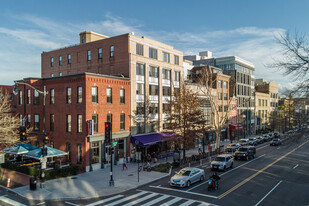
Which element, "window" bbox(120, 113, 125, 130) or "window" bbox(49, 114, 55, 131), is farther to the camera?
"window" bbox(120, 113, 125, 130)

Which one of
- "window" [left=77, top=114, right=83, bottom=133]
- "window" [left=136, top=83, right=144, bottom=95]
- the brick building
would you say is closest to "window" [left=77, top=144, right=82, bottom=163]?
the brick building

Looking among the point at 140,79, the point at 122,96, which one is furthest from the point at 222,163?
the point at 140,79

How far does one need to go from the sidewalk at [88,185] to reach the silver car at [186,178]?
3281 mm

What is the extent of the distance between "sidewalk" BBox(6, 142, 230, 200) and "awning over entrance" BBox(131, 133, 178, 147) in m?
5.70

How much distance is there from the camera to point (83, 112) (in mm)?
29750

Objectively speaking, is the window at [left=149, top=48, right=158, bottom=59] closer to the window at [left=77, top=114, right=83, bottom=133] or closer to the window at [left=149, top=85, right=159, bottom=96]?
the window at [left=149, top=85, right=159, bottom=96]

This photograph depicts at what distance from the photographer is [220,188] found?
21812 millimetres

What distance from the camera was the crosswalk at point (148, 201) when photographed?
58.9ft

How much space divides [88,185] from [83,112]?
9.64 metres

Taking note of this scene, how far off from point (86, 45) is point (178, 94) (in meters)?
17.6

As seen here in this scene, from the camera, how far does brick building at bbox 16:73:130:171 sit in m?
29.8

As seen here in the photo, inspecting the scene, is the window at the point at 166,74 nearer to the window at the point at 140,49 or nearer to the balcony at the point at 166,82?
the balcony at the point at 166,82

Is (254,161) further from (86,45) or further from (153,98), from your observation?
(86,45)

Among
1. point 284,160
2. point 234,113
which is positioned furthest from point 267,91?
point 284,160
